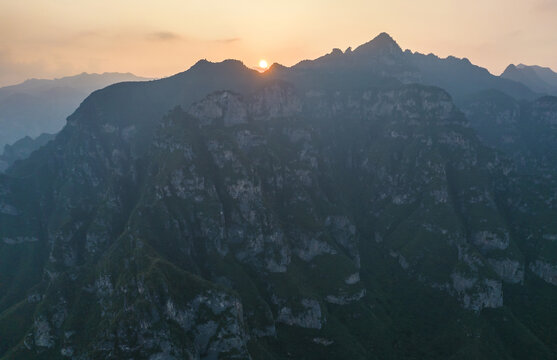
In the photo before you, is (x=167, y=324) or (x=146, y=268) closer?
(x=167, y=324)

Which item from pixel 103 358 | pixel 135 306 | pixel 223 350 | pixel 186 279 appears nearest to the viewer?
pixel 103 358

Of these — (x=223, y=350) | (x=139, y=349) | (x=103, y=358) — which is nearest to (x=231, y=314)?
(x=223, y=350)

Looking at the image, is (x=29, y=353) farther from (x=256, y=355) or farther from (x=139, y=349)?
(x=256, y=355)

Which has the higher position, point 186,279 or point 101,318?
point 186,279

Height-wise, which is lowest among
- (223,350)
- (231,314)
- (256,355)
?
(256,355)

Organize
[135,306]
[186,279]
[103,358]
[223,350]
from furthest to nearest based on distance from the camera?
[186,279], [223,350], [135,306], [103,358]

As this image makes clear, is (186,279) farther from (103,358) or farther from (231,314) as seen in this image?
(103,358)

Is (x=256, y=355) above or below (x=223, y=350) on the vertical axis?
below

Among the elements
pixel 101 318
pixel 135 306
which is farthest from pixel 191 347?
pixel 101 318

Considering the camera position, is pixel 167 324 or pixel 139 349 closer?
pixel 139 349
